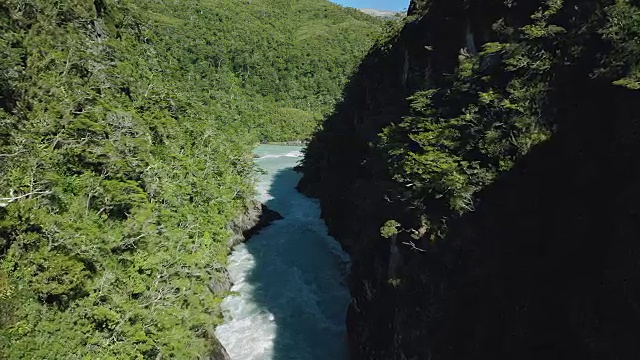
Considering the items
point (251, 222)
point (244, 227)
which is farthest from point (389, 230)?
point (251, 222)

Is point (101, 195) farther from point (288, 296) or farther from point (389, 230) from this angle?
point (389, 230)

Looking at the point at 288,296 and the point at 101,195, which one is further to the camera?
the point at 288,296

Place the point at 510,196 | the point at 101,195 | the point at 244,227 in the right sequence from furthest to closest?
the point at 244,227
the point at 101,195
the point at 510,196

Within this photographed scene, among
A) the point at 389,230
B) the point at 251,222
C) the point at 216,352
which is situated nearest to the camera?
the point at 389,230

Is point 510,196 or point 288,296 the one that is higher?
point 510,196

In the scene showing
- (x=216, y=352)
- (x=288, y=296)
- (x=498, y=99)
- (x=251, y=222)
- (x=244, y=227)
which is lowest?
(x=288, y=296)

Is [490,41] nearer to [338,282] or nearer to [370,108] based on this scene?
[370,108]

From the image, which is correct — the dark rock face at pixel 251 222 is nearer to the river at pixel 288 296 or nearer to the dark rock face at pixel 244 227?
the dark rock face at pixel 244 227

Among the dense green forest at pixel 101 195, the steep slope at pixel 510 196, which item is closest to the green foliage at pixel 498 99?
the steep slope at pixel 510 196
